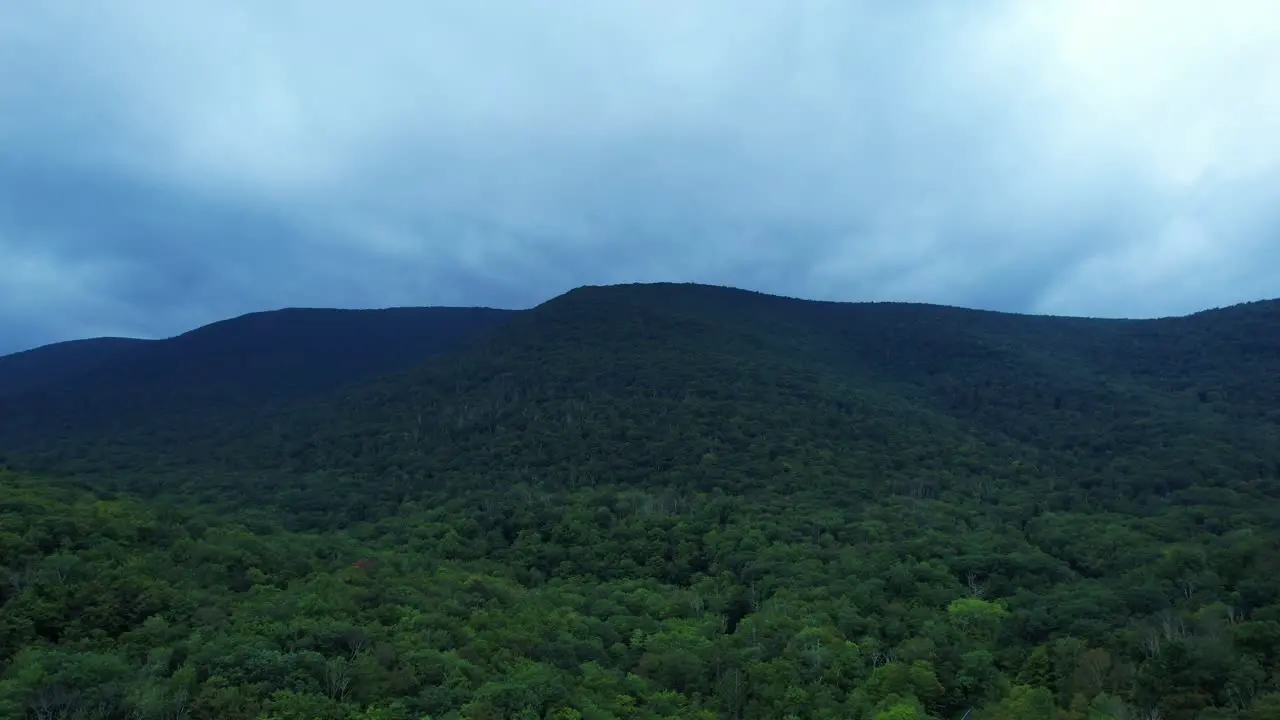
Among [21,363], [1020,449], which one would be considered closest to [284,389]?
[21,363]

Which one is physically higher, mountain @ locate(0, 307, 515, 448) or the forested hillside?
mountain @ locate(0, 307, 515, 448)

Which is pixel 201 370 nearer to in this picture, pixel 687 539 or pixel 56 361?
pixel 56 361

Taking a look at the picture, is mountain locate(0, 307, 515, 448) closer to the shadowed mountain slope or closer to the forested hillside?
the shadowed mountain slope

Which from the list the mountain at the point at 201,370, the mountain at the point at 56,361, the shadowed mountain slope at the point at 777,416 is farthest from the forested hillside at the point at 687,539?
the mountain at the point at 56,361

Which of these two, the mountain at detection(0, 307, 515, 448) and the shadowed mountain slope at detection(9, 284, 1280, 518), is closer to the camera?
the shadowed mountain slope at detection(9, 284, 1280, 518)

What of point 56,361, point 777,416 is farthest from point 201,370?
point 777,416

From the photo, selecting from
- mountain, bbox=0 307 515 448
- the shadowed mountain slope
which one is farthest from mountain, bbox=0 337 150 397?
the shadowed mountain slope
